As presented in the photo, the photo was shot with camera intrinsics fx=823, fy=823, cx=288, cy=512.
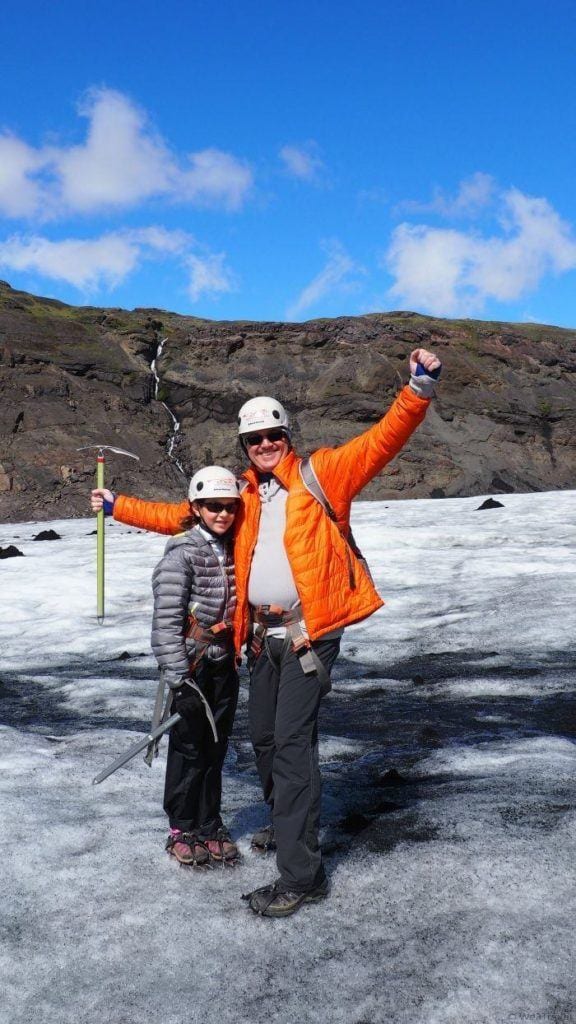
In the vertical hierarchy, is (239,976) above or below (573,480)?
below

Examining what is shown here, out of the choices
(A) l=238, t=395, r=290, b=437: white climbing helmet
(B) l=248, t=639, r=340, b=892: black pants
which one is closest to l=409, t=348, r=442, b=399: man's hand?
(A) l=238, t=395, r=290, b=437: white climbing helmet

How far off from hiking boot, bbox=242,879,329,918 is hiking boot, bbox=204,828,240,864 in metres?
0.44

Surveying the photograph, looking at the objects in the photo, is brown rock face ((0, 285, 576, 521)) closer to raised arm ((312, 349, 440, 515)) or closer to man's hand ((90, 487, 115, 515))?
man's hand ((90, 487, 115, 515))

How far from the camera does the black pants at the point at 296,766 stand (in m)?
4.06

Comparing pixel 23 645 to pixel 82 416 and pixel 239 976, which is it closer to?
pixel 239 976

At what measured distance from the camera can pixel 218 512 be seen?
4.62 metres

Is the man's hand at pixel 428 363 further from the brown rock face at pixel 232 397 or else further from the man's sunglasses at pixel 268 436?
the brown rock face at pixel 232 397

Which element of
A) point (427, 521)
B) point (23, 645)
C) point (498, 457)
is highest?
point (498, 457)

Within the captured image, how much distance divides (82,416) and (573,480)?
27.1 meters

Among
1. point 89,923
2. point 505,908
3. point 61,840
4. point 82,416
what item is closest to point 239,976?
point 89,923

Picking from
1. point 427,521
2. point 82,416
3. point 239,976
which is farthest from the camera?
point 82,416

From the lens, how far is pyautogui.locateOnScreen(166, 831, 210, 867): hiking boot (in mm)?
4535

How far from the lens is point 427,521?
24250 mm

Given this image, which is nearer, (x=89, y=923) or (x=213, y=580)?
(x=89, y=923)
